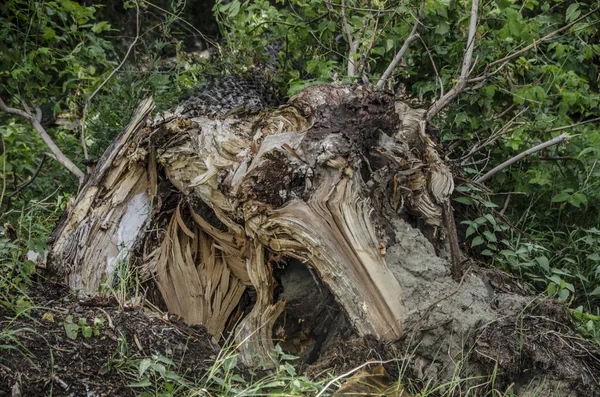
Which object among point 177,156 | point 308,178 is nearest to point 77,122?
point 177,156

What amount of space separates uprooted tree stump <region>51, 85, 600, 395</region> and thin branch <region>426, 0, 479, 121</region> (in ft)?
0.85

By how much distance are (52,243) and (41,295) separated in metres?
0.48

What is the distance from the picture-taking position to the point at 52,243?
12.4 ft

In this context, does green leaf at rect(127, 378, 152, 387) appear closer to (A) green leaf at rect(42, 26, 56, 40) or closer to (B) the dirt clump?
(B) the dirt clump

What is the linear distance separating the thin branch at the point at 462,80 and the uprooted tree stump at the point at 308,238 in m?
0.26

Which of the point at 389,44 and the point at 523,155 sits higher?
the point at 389,44

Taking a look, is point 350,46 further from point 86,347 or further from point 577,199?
point 86,347

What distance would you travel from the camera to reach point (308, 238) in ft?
10.2

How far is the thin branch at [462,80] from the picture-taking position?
14.1 ft

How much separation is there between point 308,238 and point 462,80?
1.78m

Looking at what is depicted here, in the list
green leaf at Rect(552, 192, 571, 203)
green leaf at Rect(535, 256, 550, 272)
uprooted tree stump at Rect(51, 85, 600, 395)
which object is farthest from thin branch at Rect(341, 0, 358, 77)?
green leaf at Rect(535, 256, 550, 272)

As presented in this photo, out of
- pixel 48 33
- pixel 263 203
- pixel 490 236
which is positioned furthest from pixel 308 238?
pixel 48 33

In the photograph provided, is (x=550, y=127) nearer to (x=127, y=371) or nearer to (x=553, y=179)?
(x=553, y=179)

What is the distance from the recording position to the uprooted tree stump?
2906 mm
